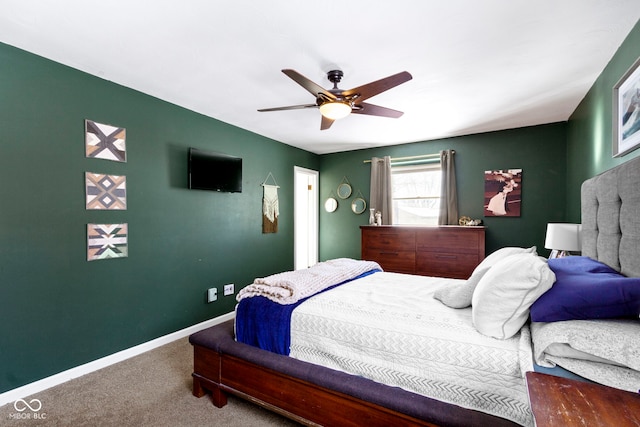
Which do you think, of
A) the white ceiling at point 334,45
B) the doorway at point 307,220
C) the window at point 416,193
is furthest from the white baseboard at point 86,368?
the window at point 416,193

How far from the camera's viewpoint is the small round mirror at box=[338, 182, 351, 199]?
206 inches

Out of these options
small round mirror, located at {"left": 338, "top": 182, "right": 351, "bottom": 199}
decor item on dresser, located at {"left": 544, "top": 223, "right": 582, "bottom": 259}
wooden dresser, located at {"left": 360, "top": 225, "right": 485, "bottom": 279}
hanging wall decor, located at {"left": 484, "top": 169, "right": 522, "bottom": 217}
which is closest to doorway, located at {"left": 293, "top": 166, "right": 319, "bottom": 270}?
small round mirror, located at {"left": 338, "top": 182, "right": 351, "bottom": 199}

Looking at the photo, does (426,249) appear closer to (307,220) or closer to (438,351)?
(307,220)

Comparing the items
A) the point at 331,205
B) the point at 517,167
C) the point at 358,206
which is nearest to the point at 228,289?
the point at 331,205

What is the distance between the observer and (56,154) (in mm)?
2336

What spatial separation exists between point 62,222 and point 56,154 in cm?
53

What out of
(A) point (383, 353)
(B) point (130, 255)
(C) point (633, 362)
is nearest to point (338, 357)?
(A) point (383, 353)

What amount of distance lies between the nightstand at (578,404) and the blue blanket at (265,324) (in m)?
1.27

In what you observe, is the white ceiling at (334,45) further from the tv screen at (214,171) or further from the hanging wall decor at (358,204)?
the hanging wall decor at (358,204)

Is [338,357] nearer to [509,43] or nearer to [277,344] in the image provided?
[277,344]

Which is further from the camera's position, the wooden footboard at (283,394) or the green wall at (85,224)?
the green wall at (85,224)

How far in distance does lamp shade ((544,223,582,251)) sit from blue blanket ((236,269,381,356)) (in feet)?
7.42

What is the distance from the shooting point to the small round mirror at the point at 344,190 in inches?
206

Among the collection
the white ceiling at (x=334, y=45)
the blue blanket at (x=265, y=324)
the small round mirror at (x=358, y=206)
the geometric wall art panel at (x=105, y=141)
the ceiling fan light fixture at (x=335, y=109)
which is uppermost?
the white ceiling at (x=334, y=45)
